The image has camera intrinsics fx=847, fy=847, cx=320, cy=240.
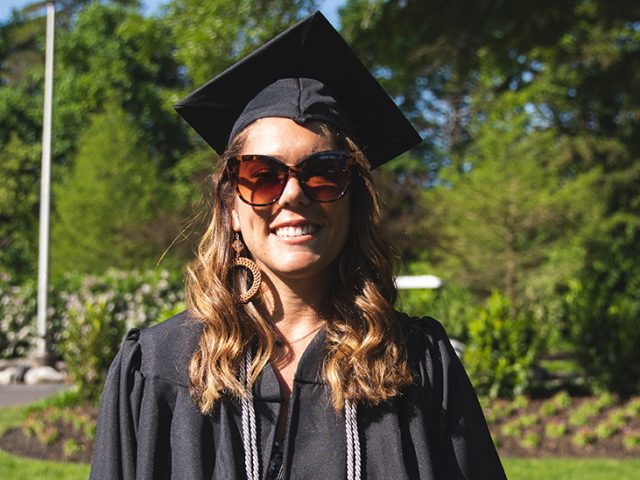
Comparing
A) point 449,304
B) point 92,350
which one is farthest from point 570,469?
point 449,304

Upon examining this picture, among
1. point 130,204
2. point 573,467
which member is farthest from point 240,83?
point 130,204

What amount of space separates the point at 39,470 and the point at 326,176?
5887 millimetres

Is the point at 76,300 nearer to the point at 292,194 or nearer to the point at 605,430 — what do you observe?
the point at 605,430

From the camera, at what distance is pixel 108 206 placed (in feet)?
71.0

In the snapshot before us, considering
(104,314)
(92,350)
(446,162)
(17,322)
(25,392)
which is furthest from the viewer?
(446,162)

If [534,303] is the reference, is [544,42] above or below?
above

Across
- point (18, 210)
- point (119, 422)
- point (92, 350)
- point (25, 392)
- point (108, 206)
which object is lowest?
point (119, 422)

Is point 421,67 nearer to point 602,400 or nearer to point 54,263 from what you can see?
point 602,400

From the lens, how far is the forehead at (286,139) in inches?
80.4

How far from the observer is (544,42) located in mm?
8945

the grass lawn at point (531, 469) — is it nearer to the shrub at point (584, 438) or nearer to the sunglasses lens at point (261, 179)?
the shrub at point (584, 438)

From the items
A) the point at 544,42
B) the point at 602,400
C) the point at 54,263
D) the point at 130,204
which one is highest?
the point at 130,204

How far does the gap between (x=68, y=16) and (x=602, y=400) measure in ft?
111

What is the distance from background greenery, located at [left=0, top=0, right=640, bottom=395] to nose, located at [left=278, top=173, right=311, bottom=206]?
1.50 ft
